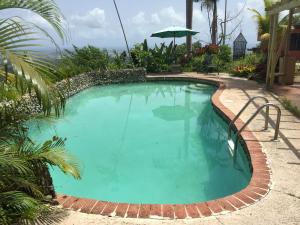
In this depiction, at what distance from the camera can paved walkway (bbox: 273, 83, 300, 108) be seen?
33.1 feet

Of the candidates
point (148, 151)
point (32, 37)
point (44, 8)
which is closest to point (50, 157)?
point (32, 37)

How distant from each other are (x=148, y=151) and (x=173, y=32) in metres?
12.5

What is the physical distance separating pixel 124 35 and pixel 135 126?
11062mm

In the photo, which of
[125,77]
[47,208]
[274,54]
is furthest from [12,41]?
[125,77]

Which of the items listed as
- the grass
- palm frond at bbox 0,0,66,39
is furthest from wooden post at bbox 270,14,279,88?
palm frond at bbox 0,0,66,39

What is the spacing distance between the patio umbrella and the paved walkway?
24.0 ft

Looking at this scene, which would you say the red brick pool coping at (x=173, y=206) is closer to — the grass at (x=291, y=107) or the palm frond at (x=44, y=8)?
the palm frond at (x=44, y=8)

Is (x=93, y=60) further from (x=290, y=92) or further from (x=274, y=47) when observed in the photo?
(x=290, y=92)

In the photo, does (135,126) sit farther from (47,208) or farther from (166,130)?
(47,208)

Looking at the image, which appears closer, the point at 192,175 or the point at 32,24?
the point at 32,24

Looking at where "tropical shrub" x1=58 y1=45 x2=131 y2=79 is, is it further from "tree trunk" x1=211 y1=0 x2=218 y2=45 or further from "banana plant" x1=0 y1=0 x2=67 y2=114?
"tree trunk" x1=211 y1=0 x2=218 y2=45

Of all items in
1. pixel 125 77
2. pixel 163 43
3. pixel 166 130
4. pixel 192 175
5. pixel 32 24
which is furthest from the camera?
pixel 163 43

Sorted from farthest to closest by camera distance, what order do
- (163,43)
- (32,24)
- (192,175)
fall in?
(163,43)
(192,175)
(32,24)

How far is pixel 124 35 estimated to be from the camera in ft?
62.8
